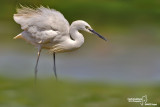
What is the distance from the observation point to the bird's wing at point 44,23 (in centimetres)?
859

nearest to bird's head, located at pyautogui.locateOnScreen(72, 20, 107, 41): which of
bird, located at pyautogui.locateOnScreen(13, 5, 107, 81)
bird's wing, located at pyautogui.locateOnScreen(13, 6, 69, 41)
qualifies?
bird, located at pyautogui.locateOnScreen(13, 5, 107, 81)

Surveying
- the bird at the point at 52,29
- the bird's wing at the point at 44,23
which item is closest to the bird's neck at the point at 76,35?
the bird at the point at 52,29

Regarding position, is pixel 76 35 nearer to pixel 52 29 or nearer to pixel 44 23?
pixel 52 29

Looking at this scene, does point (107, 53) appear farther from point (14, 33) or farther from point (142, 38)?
point (14, 33)

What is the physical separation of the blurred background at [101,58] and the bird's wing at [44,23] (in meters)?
0.73

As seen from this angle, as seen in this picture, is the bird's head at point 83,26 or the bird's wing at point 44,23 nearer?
the bird's head at point 83,26

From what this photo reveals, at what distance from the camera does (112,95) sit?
8.09 meters

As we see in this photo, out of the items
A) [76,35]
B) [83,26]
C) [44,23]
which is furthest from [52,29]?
[83,26]

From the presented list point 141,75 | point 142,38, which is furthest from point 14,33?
point 141,75

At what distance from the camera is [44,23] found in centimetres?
862

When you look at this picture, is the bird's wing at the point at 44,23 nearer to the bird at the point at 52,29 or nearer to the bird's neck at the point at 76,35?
the bird at the point at 52,29

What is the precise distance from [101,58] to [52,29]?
177cm

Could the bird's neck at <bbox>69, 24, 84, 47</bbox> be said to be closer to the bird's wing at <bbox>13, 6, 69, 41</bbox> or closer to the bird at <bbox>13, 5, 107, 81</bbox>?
the bird at <bbox>13, 5, 107, 81</bbox>

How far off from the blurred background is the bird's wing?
2.40ft
